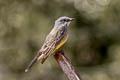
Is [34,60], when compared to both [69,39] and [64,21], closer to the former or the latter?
[64,21]

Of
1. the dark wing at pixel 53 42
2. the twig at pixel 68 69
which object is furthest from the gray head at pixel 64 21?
the twig at pixel 68 69

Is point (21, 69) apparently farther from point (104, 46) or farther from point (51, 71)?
point (104, 46)

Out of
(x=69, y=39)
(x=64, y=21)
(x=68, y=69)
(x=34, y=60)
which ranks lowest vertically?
(x=69, y=39)

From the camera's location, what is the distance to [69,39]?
11.5 metres

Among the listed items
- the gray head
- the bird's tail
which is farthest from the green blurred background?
the bird's tail

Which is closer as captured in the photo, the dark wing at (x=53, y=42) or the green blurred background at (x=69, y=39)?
the dark wing at (x=53, y=42)

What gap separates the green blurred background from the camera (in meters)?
11.3

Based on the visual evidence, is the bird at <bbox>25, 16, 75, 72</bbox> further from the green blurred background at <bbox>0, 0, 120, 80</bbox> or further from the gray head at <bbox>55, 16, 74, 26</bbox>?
the green blurred background at <bbox>0, 0, 120, 80</bbox>

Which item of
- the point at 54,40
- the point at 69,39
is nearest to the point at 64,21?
the point at 54,40

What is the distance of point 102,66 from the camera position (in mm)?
11727

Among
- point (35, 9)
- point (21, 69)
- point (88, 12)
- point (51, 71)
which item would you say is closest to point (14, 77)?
point (21, 69)

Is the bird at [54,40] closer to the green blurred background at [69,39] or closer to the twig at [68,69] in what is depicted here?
the twig at [68,69]

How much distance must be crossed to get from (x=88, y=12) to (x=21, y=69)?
97.1 inches

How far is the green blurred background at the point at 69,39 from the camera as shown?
1130 centimetres
